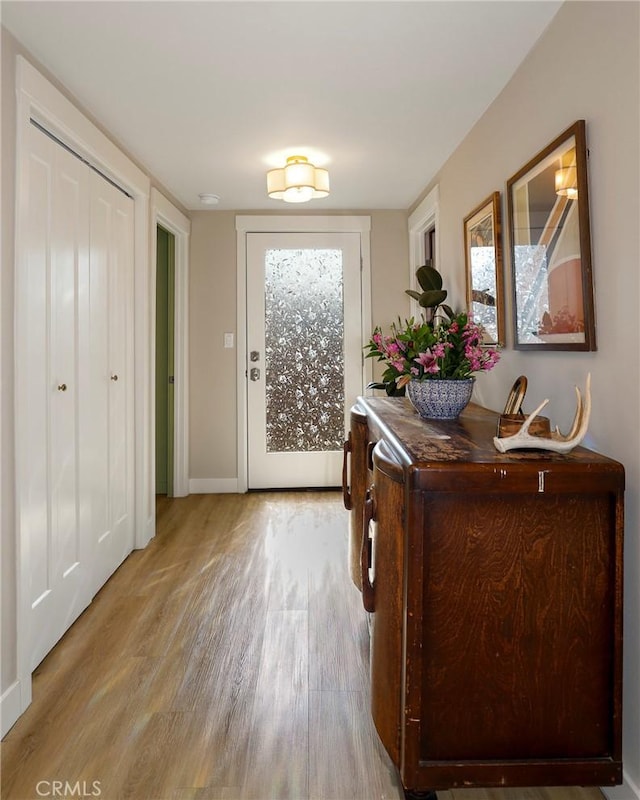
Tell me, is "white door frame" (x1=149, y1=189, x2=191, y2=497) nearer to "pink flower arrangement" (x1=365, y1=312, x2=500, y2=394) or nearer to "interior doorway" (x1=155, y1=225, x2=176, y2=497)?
"interior doorway" (x1=155, y1=225, x2=176, y2=497)

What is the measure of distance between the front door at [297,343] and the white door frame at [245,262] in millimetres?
39

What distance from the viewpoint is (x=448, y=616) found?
3.83 feet

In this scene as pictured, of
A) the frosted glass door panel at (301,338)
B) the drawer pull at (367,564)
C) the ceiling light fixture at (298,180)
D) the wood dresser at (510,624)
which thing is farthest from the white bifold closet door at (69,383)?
the frosted glass door panel at (301,338)

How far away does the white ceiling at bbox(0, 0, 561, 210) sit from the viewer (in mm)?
1659

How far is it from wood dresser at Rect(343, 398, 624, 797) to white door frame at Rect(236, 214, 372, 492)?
10.00 ft

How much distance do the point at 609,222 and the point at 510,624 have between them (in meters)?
1.04

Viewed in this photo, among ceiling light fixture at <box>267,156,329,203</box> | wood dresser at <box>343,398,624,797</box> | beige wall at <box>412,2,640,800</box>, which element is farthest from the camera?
ceiling light fixture at <box>267,156,329,203</box>

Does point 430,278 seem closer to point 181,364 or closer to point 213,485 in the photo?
point 181,364

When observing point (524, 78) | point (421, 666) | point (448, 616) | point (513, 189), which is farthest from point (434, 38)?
point (421, 666)

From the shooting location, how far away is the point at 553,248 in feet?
5.37

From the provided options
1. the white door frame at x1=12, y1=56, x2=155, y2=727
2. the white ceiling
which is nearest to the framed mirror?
the white ceiling

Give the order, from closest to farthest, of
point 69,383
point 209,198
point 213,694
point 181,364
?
point 213,694 → point 69,383 → point 209,198 → point 181,364

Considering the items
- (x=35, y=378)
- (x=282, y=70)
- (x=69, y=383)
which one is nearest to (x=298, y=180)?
(x=282, y=70)

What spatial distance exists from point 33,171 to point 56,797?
74.8 inches
